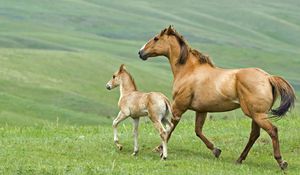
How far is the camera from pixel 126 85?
53.9ft

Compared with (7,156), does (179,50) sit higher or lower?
higher

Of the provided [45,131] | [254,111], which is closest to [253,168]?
[254,111]

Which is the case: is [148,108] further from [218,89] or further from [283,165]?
[283,165]

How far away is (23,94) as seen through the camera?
85500 mm

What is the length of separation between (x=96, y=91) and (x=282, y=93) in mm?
83361

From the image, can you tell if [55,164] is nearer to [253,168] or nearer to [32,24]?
[253,168]

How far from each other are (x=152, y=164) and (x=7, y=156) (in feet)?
10.1

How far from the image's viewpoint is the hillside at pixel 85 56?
82194mm

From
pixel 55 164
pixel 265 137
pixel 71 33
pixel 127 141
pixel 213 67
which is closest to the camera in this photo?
pixel 55 164

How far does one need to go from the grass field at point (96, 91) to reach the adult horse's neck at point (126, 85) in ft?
4.66

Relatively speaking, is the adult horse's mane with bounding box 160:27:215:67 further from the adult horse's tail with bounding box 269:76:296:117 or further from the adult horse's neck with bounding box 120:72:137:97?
the adult horse's tail with bounding box 269:76:296:117

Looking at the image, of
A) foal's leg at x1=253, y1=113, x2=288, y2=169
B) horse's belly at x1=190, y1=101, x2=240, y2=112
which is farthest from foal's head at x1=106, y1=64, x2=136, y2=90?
foal's leg at x1=253, y1=113, x2=288, y2=169

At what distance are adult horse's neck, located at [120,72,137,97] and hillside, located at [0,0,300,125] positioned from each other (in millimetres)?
43719

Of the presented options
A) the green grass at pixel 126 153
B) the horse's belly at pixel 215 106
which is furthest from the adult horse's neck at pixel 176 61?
the green grass at pixel 126 153
